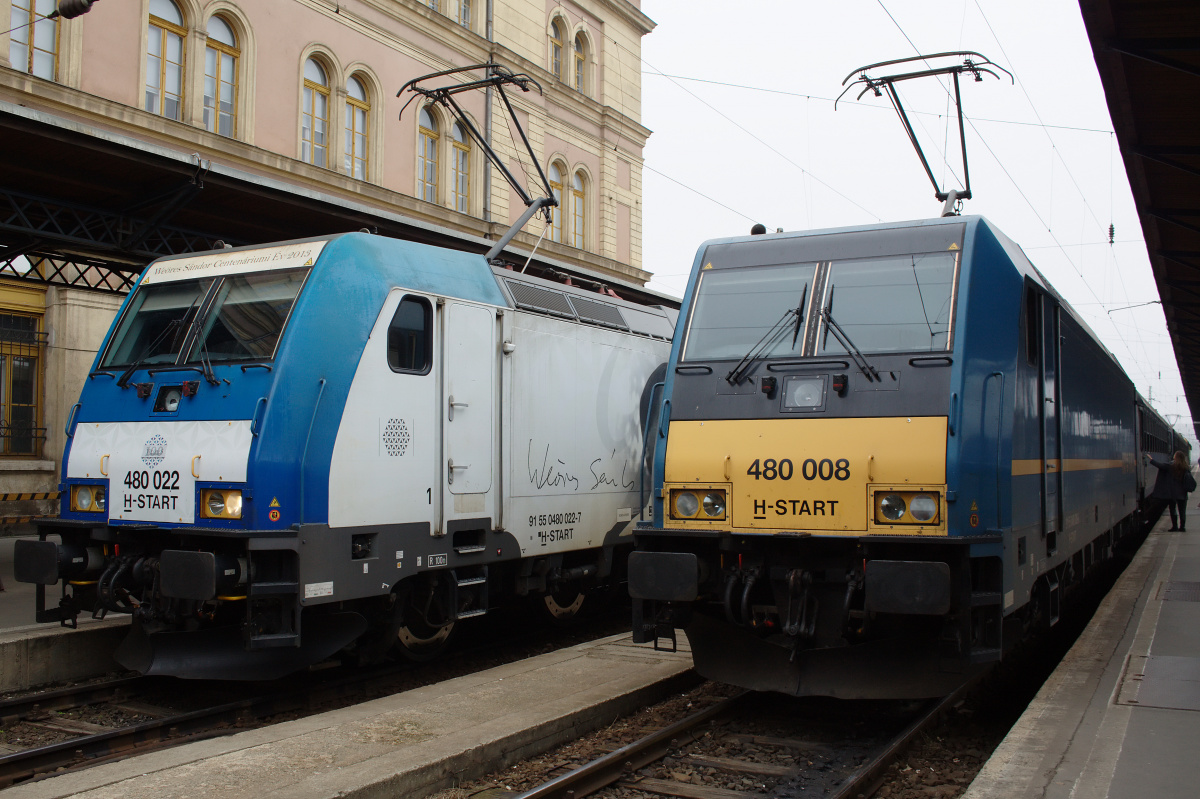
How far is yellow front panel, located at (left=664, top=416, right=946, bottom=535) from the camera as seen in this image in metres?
5.87

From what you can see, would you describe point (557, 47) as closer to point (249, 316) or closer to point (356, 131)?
point (356, 131)

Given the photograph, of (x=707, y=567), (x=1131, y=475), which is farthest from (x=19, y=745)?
(x=1131, y=475)

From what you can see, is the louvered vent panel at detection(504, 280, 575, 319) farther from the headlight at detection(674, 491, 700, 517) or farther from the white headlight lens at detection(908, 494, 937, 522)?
the white headlight lens at detection(908, 494, 937, 522)

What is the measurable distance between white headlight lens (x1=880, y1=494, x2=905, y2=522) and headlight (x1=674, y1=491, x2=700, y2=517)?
1.15 meters

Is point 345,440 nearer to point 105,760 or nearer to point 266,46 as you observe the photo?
point 105,760

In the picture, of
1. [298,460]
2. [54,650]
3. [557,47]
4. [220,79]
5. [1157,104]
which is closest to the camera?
[298,460]

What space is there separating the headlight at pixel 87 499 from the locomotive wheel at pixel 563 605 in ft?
13.4

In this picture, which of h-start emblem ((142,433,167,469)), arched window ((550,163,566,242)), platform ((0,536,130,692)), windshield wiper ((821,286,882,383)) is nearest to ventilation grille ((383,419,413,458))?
h-start emblem ((142,433,167,469))

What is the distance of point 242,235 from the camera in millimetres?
14070

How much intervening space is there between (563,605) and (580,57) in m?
23.9

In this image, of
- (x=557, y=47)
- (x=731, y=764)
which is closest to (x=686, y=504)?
(x=731, y=764)

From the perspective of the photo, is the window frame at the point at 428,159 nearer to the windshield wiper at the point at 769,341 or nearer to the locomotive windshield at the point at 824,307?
the locomotive windshield at the point at 824,307

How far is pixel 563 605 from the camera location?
403 inches

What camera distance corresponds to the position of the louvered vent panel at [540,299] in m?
9.06
